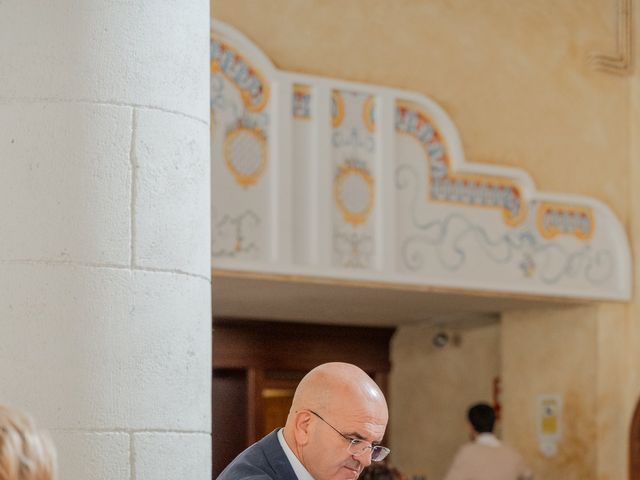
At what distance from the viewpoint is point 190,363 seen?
3.62m

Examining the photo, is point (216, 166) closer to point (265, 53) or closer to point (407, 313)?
point (265, 53)

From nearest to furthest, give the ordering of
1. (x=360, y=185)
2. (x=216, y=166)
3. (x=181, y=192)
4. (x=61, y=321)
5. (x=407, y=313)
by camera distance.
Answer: (x=61, y=321) → (x=181, y=192) → (x=216, y=166) → (x=360, y=185) → (x=407, y=313)

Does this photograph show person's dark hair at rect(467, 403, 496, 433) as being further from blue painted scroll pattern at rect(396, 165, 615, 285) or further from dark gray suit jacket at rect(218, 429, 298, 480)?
dark gray suit jacket at rect(218, 429, 298, 480)

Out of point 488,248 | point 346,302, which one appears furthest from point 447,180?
point 346,302

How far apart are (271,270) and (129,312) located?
16.9 feet

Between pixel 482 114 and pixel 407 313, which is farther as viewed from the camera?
pixel 407 313

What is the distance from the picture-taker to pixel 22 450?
1830 millimetres

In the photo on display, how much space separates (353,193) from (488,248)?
117 cm

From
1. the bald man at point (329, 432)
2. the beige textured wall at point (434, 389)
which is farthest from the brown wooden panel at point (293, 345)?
the bald man at point (329, 432)

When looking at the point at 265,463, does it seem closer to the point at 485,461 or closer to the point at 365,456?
the point at 365,456

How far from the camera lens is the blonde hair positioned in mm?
1809

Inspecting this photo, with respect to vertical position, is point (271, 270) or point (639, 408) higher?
point (271, 270)

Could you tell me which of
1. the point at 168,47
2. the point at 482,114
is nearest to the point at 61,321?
the point at 168,47

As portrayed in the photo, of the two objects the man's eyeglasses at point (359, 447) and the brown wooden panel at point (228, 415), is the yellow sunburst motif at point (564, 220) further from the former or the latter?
the man's eyeglasses at point (359, 447)
